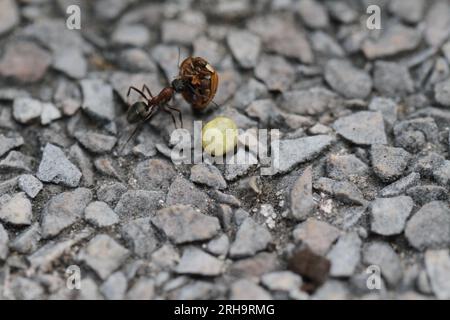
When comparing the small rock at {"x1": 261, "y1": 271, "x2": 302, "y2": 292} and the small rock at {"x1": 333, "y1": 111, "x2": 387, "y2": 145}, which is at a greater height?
the small rock at {"x1": 333, "y1": 111, "x2": 387, "y2": 145}

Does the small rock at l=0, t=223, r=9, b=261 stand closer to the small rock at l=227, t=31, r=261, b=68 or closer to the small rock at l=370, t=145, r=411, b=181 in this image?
the small rock at l=227, t=31, r=261, b=68

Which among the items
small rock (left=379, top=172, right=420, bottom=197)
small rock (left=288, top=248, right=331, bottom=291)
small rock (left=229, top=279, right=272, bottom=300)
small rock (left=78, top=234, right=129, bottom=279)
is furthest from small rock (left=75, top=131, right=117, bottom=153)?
small rock (left=379, top=172, right=420, bottom=197)

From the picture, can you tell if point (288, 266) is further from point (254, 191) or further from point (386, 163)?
point (386, 163)

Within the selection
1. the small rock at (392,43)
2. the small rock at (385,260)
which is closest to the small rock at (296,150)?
the small rock at (385,260)

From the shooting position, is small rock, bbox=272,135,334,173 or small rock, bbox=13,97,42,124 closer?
small rock, bbox=272,135,334,173

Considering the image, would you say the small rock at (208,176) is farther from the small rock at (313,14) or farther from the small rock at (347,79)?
the small rock at (313,14)
